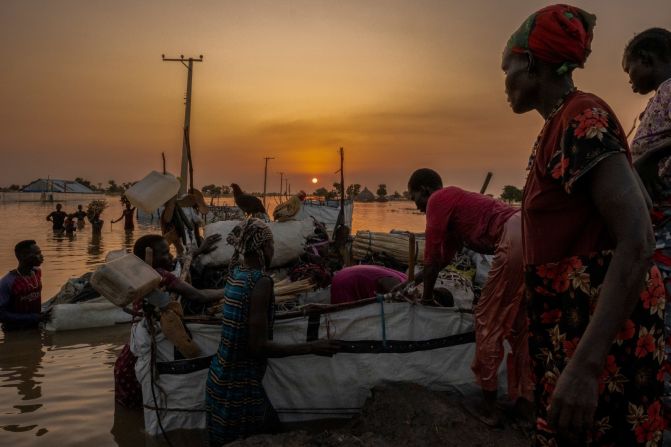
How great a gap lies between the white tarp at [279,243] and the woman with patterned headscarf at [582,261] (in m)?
4.24

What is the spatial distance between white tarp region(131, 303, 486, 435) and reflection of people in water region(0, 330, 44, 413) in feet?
5.54

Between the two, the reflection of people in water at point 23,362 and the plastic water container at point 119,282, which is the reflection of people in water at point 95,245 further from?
the plastic water container at point 119,282

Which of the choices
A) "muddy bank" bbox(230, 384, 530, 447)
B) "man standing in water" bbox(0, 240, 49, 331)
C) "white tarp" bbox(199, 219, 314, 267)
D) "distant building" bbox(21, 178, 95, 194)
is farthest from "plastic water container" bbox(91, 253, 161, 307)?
"distant building" bbox(21, 178, 95, 194)

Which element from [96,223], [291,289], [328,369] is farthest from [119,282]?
[96,223]

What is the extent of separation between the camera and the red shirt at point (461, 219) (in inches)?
128

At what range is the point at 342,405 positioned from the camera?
321 cm

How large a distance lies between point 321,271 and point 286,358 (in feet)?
5.34

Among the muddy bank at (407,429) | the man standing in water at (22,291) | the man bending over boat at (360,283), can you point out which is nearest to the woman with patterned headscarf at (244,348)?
the muddy bank at (407,429)

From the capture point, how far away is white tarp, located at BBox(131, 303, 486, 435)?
3.13 meters

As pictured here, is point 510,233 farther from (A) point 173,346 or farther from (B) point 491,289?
(A) point 173,346

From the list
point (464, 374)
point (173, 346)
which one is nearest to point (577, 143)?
point (464, 374)

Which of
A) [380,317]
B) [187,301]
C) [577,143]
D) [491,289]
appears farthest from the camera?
[187,301]

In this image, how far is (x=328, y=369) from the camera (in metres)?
3.18

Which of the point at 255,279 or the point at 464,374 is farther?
the point at 464,374
